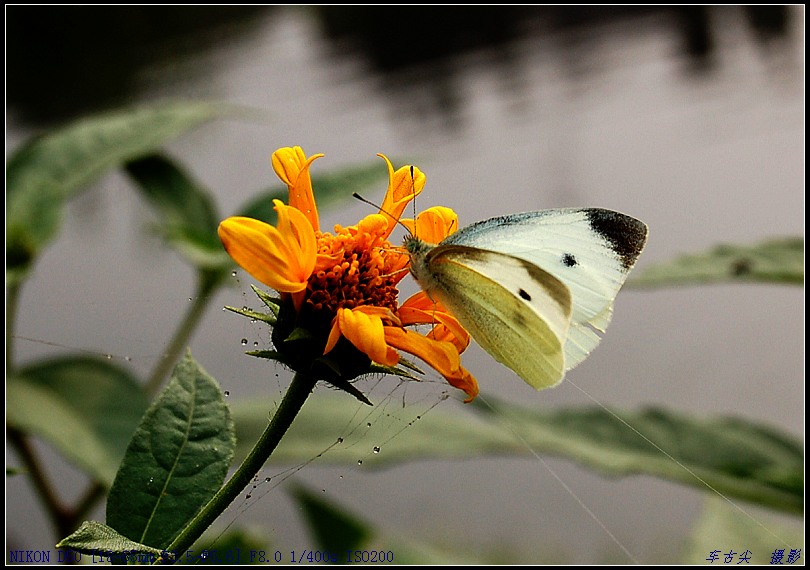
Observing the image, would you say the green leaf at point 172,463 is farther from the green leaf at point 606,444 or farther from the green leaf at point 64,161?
the green leaf at point 64,161

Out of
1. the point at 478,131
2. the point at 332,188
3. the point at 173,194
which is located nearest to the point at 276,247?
the point at 332,188

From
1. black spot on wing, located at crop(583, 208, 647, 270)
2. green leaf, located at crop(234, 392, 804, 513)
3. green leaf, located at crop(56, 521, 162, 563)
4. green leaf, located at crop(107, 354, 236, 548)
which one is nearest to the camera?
green leaf, located at crop(56, 521, 162, 563)

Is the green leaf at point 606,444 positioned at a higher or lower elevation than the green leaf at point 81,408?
lower

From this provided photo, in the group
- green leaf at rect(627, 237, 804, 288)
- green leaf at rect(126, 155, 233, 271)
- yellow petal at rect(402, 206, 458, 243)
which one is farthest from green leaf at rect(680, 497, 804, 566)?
green leaf at rect(126, 155, 233, 271)

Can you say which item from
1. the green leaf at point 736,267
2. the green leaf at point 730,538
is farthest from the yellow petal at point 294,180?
the green leaf at point 730,538

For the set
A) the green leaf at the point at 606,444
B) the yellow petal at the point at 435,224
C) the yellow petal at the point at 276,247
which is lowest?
the green leaf at the point at 606,444

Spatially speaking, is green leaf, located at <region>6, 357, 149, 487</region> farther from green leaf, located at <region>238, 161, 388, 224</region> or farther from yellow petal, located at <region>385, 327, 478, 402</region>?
yellow petal, located at <region>385, 327, 478, 402</region>
